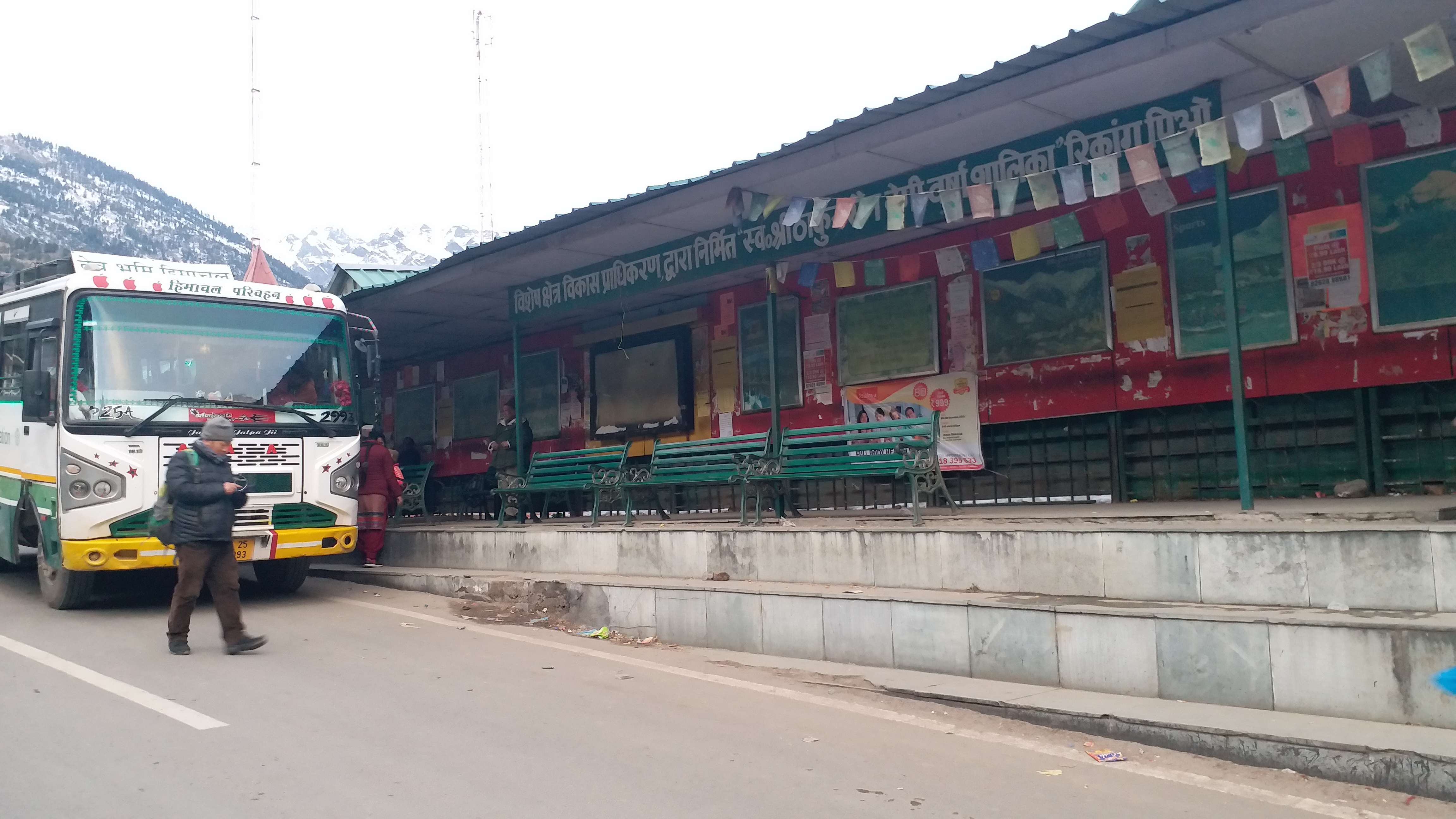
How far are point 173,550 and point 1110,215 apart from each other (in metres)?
8.61

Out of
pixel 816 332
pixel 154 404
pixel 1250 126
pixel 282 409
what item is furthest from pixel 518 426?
pixel 1250 126

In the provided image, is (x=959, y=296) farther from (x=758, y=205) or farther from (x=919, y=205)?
(x=758, y=205)

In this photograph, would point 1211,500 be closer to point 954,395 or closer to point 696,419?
point 954,395

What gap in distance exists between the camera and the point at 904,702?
6.11m

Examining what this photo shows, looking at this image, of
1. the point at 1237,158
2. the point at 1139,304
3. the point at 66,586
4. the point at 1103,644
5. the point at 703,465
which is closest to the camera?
the point at 1103,644

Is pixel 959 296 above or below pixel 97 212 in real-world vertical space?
below

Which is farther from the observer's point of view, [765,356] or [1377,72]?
[765,356]

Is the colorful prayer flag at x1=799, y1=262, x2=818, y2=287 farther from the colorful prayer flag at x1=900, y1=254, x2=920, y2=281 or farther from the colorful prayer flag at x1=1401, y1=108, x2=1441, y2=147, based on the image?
the colorful prayer flag at x1=1401, y1=108, x2=1441, y2=147

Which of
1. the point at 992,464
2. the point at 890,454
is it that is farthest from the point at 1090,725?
the point at 992,464

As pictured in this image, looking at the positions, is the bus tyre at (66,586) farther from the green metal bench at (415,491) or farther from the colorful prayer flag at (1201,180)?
the colorful prayer flag at (1201,180)

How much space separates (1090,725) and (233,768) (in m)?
4.27

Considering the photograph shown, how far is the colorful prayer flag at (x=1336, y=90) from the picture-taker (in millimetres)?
6168

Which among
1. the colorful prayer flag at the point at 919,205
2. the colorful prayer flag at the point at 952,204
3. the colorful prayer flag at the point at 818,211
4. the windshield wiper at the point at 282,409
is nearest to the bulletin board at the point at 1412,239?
the colorful prayer flag at the point at 952,204

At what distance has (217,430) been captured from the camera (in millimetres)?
7430
